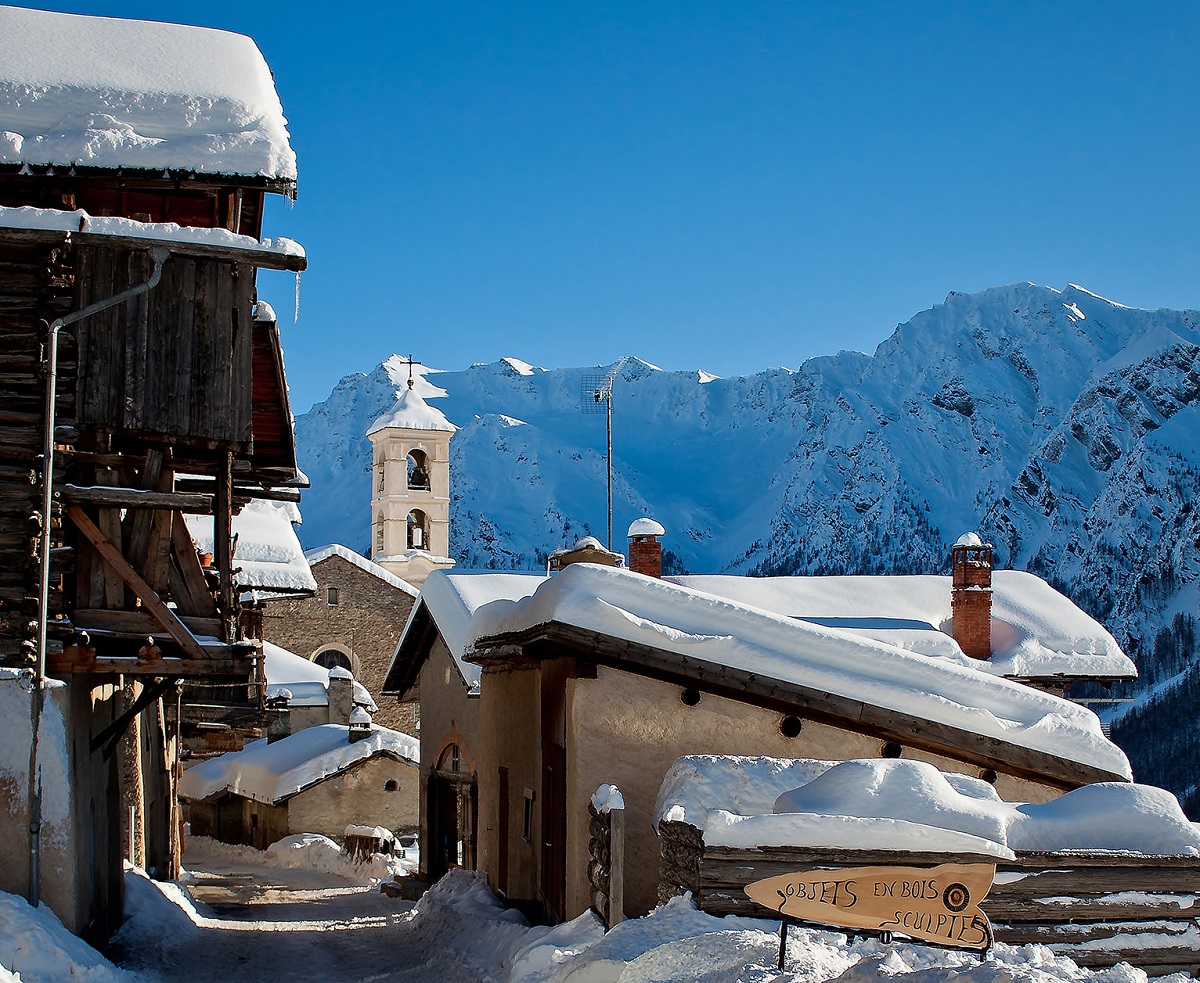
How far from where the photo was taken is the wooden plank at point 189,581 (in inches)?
472

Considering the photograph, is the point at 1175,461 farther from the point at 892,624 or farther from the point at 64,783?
the point at 64,783

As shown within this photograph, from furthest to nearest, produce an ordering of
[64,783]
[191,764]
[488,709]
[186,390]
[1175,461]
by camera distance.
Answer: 1. [1175,461]
2. [191,764]
3. [488,709]
4. [186,390]
5. [64,783]

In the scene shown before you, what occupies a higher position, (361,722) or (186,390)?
(186,390)

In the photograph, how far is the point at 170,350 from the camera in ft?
39.3

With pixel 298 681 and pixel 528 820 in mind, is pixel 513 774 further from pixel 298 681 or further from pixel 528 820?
pixel 298 681

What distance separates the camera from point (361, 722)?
30234 millimetres

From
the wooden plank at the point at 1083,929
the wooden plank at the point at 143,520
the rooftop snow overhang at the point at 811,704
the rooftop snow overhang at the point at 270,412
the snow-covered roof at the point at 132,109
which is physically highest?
the snow-covered roof at the point at 132,109

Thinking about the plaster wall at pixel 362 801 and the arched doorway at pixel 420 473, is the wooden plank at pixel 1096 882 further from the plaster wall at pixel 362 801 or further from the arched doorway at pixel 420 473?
the arched doorway at pixel 420 473

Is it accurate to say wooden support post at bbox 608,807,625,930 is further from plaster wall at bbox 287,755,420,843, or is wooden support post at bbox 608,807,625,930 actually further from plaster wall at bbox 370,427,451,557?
plaster wall at bbox 370,427,451,557

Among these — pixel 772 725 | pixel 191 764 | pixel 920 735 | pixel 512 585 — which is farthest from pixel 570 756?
pixel 191 764

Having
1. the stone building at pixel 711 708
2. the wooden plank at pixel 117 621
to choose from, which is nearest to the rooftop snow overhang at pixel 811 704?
the stone building at pixel 711 708

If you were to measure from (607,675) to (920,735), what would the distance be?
9.82 feet

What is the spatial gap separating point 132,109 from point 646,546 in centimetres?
1602

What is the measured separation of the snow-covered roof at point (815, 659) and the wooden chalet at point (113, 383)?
128 inches
